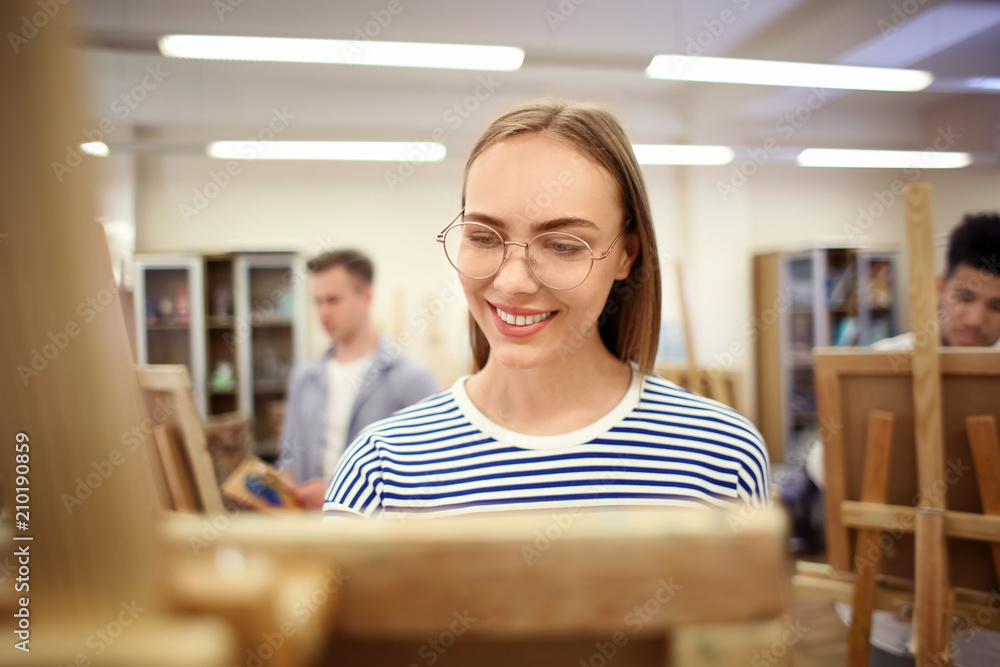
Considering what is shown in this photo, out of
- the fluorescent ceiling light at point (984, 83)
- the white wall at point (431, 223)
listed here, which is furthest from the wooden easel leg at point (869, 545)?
the white wall at point (431, 223)

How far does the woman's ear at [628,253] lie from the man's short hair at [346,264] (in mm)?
1829

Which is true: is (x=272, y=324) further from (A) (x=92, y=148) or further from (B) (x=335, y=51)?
(A) (x=92, y=148)

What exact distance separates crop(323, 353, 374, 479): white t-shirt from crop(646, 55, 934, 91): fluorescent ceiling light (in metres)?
2.35

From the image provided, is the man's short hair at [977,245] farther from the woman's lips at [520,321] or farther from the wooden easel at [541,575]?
the wooden easel at [541,575]

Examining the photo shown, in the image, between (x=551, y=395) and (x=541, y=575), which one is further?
Result: (x=551, y=395)

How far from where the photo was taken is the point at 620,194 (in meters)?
0.77

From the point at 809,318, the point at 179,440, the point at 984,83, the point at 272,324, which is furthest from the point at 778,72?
the point at 272,324

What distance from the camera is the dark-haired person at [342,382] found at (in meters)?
2.15

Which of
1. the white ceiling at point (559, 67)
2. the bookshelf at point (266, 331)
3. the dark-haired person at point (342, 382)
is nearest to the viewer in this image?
the dark-haired person at point (342, 382)

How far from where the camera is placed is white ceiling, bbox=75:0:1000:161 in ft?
11.8

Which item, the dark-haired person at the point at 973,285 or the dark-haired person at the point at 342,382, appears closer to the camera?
the dark-haired person at the point at 973,285

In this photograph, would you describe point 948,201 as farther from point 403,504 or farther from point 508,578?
point 508,578

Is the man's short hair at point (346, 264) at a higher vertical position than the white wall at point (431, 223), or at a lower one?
lower

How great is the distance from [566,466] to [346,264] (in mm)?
1926
